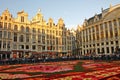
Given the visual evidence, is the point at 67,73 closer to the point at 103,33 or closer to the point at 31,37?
the point at 31,37

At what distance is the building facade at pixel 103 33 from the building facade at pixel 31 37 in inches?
333

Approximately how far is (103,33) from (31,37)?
Result: 23390mm

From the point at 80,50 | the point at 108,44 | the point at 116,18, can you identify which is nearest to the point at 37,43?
the point at 80,50

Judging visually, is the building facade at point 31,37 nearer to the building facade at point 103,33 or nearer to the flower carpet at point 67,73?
the building facade at point 103,33

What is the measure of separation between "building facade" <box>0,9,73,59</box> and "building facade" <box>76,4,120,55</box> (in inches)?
333

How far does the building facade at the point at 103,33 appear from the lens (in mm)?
44094

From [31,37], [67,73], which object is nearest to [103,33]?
[31,37]

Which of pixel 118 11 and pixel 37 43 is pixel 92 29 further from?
pixel 37 43

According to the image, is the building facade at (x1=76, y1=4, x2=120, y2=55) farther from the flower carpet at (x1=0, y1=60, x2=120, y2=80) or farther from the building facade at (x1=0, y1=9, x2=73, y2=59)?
the flower carpet at (x1=0, y1=60, x2=120, y2=80)

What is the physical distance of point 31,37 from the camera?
47.4 meters

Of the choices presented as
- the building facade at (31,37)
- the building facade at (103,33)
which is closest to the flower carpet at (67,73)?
the building facade at (31,37)

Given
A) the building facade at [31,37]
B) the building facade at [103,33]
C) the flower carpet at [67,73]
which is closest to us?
the flower carpet at [67,73]

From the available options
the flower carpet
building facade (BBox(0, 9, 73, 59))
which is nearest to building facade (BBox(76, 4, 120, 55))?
building facade (BBox(0, 9, 73, 59))

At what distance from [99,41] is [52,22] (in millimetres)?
18372
